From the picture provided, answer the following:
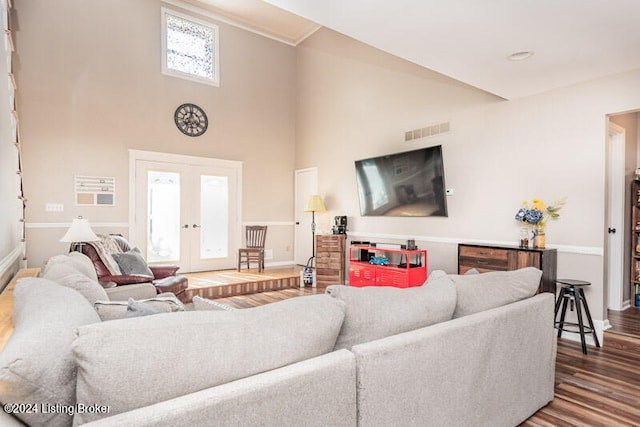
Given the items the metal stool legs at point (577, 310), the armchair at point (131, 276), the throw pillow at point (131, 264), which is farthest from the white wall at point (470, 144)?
the throw pillow at point (131, 264)

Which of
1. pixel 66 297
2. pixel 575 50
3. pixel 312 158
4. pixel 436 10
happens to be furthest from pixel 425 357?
pixel 312 158

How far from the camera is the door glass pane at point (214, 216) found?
6.52 m

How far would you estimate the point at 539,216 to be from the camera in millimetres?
3604

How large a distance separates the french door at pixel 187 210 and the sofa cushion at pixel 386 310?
5.39 m

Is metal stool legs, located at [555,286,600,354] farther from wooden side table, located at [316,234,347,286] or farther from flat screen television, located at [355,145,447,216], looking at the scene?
wooden side table, located at [316,234,347,286]

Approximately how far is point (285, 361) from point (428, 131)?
449 cm

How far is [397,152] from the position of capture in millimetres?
5359

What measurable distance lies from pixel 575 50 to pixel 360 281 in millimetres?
3739

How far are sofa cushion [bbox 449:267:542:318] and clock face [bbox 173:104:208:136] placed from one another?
5.70 meters

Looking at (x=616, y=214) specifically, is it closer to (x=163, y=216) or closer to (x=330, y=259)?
(x=330, y=259)

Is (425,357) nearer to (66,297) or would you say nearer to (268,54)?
(66,297)

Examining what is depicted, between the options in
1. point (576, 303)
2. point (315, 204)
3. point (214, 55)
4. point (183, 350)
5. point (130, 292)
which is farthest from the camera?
point (214, 55)

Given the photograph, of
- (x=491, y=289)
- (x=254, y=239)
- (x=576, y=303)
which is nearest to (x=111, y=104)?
(x=254, y=239)

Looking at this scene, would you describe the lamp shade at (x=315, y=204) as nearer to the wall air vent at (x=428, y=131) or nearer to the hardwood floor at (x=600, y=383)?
the wall air vent at (x=428, y=131)
